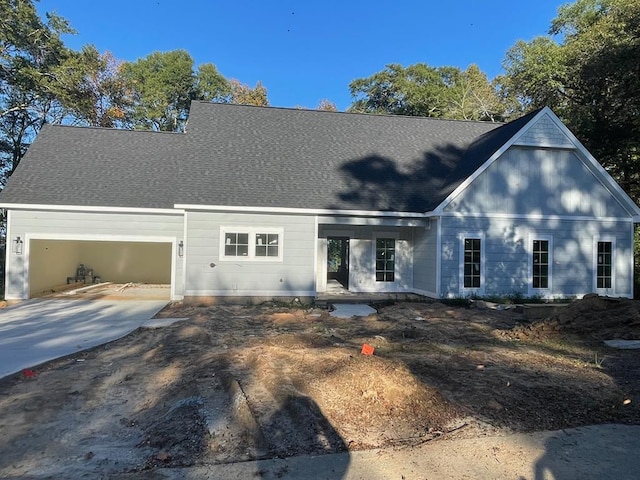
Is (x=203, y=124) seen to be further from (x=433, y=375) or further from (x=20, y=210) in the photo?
(x=433, y=375)

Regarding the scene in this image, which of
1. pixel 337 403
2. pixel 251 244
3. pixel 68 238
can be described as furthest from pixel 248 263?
pixel 337 403

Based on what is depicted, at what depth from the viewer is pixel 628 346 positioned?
7.67 metres

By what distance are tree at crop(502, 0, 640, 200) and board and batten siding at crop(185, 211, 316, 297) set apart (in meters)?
14.4

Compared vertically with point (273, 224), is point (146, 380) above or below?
below

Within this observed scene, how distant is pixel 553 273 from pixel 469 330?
6.56 m

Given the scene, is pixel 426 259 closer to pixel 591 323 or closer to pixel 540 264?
pixel 540 264

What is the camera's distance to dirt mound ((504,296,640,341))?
8547 millimetres

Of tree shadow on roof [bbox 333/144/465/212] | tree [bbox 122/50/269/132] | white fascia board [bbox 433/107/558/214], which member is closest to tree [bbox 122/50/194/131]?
tree [bbox 122/50/269/132]

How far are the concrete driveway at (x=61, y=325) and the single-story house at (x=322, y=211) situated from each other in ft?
5.24

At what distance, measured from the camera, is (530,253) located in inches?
559

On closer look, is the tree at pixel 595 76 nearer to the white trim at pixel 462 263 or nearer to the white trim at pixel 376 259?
the white trim at pixel 462 263

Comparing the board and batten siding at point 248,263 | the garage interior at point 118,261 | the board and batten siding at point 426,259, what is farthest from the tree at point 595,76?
the garage interior at point 118,261

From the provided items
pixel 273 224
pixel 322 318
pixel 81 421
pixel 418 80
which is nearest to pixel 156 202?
pixel 273 224

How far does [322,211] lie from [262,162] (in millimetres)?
3103
